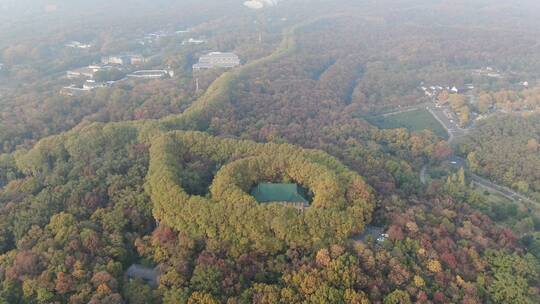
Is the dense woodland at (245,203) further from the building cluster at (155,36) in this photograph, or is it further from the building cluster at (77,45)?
the building cluster at (155,36)

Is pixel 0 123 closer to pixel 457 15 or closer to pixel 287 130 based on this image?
pixel 287 130

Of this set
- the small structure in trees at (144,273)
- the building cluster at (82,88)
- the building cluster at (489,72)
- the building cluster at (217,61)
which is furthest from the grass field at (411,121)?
the small structure in trees at (144,273)

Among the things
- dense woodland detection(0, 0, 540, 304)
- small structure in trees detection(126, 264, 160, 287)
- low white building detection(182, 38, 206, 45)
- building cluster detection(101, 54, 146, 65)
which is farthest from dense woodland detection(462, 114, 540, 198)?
low white building detection(182, 38, 206, 45)

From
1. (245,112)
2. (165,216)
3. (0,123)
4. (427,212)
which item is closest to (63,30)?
(0,123)

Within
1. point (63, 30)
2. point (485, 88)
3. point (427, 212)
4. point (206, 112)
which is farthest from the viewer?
point (63, 30)

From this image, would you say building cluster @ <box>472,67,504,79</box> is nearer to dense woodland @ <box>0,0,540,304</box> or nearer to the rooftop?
dense woodland @ <box>0,0,540,304</box>

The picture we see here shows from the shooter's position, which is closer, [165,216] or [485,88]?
[165,216]
